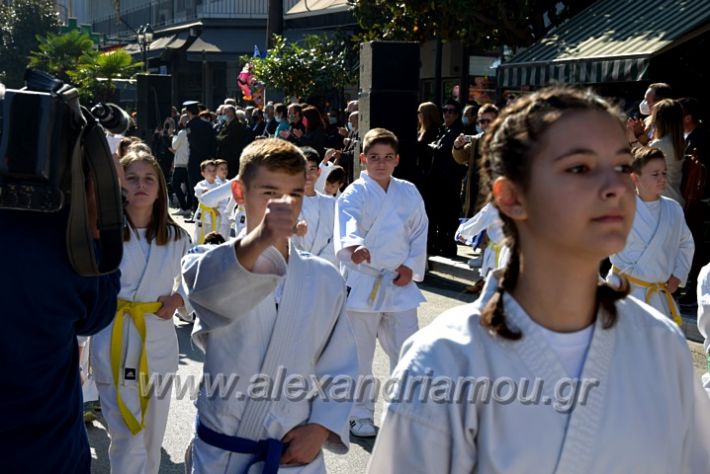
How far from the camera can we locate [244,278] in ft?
11.1

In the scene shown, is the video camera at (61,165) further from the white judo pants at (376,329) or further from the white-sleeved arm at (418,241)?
the white-sleeved arm at (418,241)

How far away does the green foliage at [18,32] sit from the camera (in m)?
52.3

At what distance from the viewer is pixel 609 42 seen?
12984mm

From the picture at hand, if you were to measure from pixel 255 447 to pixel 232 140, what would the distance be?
51.6ft

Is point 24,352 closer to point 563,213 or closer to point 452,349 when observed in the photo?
point 452,349

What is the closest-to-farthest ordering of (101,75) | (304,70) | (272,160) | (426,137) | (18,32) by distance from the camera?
(272,160) → (426,137) → (304,70) → (101,75) → (18,32)

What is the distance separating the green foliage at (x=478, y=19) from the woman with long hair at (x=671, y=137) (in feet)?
19.2

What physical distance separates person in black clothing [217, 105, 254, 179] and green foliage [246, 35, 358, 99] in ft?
3.36

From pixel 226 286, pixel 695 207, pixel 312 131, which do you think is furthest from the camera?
pixel 312 131

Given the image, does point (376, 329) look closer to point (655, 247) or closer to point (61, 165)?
point (655, 247)

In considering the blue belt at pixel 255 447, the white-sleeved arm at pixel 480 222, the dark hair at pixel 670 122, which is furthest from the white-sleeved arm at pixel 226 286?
the dark hair at pixel 670 122

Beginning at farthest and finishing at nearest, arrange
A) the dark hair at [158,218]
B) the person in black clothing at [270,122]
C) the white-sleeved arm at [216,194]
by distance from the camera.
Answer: the person in black clothing at [270,122] → the white-sleeved arm at [216,194] → the dark hair at [158,218]

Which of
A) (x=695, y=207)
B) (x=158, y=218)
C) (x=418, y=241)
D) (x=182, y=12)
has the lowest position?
(x=695, y=207)

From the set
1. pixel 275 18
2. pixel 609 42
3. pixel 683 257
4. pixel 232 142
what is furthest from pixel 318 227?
pixel 275 18
